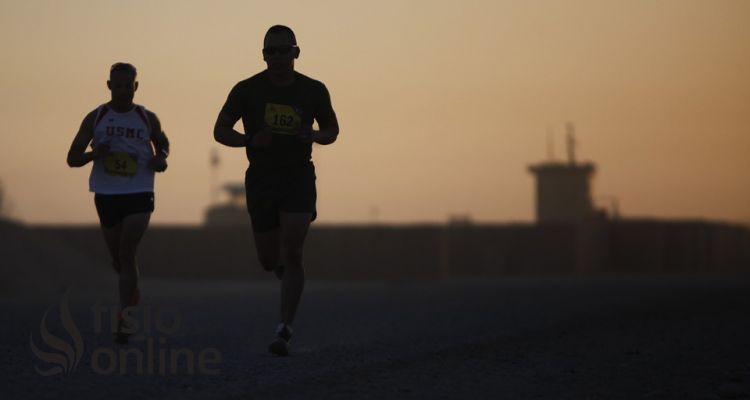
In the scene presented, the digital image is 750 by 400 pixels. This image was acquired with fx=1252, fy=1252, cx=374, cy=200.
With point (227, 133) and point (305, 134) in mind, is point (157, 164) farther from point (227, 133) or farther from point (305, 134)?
point (305, 134)

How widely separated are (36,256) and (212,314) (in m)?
22.1

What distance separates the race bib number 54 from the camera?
778 cm

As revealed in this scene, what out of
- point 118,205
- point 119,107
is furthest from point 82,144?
point 118,205

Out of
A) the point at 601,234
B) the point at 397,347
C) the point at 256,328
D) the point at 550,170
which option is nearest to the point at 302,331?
the point at 256,328

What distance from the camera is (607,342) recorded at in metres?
9.12

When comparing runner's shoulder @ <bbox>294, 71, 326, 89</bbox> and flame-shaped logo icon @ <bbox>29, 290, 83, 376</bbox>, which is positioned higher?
runner's shoulder @ <bbox>294, 71, 326, 89</bbox>

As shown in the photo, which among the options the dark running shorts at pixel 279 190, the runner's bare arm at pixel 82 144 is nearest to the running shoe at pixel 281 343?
the dark running shorts at pixel 279 190

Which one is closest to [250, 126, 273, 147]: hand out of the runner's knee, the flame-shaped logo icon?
the runner's knee

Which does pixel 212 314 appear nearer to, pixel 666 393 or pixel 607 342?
pixel 607 342

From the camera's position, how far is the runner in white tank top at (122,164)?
840 cm

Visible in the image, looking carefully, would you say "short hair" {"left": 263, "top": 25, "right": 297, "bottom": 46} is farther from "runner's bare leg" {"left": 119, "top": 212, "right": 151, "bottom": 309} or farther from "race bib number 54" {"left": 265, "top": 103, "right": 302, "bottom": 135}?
"runner's bare leg" {"left": 119, "top": 212, "right": 151, "bottom": 309}

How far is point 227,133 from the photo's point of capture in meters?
7.89

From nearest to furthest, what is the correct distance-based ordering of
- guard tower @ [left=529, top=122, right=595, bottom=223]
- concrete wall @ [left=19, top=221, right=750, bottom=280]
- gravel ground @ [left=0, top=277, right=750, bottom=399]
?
gravel ground @ [left=0, top=277, right=750, bottom=399], concrete wall @ [left=19, top=221, right=750, bottom=280], guard tower @ [left=529, top=122, right=595, bottom=223]

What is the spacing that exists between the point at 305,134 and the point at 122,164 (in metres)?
1.43
